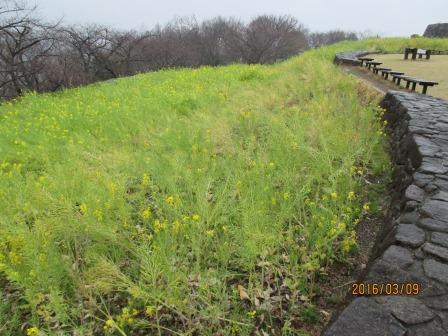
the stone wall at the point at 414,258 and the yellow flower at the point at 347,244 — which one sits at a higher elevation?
the stone wall at the point at 414,258

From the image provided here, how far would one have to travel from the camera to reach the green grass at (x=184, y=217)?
2.69m

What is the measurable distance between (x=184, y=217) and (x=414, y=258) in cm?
206

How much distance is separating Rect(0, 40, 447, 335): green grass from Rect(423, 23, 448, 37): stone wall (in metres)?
22.9

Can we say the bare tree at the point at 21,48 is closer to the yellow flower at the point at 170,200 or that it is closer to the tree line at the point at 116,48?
the tree line at the point at 116,48

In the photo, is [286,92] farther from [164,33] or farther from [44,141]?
[164,33]

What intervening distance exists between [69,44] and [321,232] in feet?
110

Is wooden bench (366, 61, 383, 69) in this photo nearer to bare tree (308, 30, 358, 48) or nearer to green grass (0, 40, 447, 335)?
green grass (0, 40, 447, 335)

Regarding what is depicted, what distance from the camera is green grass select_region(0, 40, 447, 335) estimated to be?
269cm

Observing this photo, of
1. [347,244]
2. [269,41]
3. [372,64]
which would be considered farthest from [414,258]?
[269,41]

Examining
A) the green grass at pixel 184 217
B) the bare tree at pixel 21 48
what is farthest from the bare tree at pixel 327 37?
the green grass at pixel 184 217

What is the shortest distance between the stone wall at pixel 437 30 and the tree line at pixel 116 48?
18.3 meters

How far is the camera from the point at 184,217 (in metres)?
3.31

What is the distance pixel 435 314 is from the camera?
6.63 ft

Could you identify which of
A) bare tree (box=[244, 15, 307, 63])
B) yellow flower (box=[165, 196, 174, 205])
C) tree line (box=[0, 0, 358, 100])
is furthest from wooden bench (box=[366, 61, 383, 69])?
bare tree (box=[244, 15, 307, 63])
